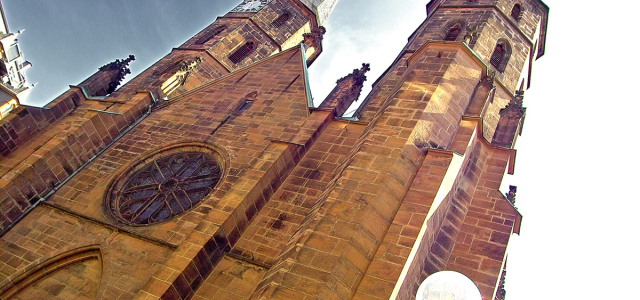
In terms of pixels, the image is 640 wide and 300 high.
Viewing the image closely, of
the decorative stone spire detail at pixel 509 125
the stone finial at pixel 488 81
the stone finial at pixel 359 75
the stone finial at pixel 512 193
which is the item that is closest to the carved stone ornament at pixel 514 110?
the decorative stone spire detail at pixel 509 125

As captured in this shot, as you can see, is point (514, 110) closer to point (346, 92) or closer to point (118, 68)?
point (346, 92)

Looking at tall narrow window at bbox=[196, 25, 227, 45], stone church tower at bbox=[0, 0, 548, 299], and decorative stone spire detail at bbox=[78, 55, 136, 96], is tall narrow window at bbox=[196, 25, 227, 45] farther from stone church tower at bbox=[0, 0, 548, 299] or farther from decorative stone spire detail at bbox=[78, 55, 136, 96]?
stone church tower at bbox=[0, 0, 548, 299]

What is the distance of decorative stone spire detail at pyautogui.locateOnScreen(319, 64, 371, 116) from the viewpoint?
460 inches

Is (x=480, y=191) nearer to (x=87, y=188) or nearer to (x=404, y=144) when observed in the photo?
(x=404, y=144)

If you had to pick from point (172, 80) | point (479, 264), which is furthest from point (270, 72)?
point (479, 264)

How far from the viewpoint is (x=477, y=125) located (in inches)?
368

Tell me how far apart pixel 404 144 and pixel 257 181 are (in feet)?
8.76

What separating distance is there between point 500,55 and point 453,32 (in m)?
1.67

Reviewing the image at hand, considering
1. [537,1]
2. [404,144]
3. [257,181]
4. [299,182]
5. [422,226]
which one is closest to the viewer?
[422,226]

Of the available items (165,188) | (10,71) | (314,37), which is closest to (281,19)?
(314,37)

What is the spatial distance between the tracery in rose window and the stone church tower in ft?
0.12

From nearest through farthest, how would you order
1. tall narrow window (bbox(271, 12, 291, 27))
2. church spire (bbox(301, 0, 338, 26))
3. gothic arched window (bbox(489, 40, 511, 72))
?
gothic arched window (bbox(489, 40, 511, 72)), tall narrow window (bbox(271, 12, 291, 27)), church spire (bbox(301, 0, 338, 26))

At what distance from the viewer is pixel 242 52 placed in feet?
62.2

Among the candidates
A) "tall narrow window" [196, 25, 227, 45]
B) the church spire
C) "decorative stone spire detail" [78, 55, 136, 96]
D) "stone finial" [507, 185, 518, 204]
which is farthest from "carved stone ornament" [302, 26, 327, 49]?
"stone finial" [507, 185, 518, 204]
